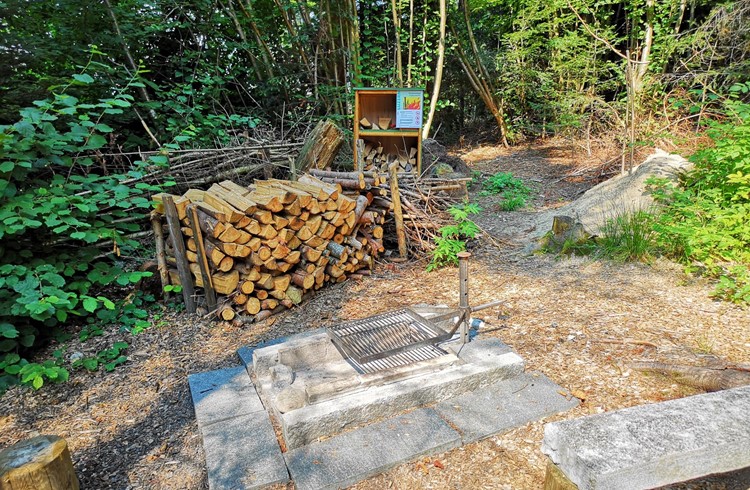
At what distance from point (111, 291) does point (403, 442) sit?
3.47 metres

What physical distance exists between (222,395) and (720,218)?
4230 mm

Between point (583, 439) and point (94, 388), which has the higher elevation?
point (583, 439)

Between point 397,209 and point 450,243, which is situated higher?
point 397,209

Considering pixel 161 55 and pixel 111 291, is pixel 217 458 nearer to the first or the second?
pixel 111 291

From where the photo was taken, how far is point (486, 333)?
3279 mm

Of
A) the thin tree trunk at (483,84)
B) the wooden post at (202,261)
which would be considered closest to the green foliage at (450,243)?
the wooden post at (202,261)

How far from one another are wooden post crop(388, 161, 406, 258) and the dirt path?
29 cm

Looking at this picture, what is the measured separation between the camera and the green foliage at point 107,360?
10.5ft

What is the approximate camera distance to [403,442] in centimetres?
221

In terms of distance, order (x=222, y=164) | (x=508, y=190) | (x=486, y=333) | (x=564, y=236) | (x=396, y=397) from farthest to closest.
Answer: (x=508, y=190)
(x=222, y=164)
(x=564, y=236)
(x=486, y=333)
(x=396, y=397)

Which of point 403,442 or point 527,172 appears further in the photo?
point 527,172

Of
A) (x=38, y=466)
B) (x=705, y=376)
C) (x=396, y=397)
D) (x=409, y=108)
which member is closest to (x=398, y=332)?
(x=396, y=397)

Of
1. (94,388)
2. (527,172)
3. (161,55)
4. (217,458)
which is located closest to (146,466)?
(217,458)

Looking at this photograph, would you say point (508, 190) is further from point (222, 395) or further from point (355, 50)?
point (222, 395)
